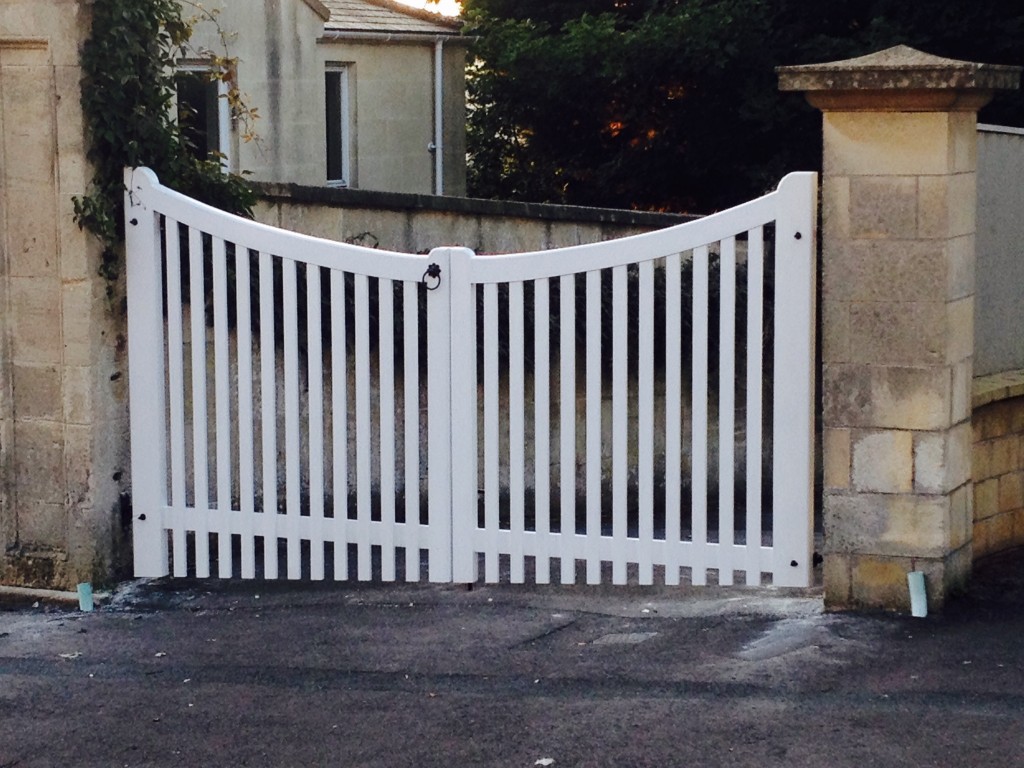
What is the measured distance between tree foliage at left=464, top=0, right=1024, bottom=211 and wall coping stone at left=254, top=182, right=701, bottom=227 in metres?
3.89

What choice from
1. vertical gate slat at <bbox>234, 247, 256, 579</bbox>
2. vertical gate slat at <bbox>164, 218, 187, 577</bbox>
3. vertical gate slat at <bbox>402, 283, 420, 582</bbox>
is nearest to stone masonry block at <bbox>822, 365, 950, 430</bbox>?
vertical gate slat at <bbox>402, 283, 420, 582</bbox>

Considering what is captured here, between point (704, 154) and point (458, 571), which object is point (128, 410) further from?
point (704, 154)

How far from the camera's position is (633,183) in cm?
1905

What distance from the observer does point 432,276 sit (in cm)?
650

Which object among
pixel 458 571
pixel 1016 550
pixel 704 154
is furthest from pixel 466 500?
pixel 704 154

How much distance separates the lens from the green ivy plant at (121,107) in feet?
22.4

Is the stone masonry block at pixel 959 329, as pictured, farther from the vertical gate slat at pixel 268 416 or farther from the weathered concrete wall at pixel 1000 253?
the vertical gate slat at pixel 268 416

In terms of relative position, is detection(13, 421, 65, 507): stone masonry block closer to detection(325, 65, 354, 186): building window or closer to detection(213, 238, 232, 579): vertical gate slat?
detection(213, 238, 232, 579): vertical gate slat

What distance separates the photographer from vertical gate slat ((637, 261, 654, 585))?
247 inches

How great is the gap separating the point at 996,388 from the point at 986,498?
0.47m

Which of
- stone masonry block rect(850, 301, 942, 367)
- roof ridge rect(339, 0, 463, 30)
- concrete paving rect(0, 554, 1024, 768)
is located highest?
roof ridge rect(339, 0, 463, 30)

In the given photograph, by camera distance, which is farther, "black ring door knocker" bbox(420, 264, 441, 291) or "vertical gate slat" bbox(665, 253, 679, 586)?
"black ring door knocker" bbox(420, 264, 441, 291)

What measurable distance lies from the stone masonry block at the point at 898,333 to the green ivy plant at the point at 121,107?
304 centimetres

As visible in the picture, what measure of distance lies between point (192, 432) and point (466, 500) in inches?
58.9
